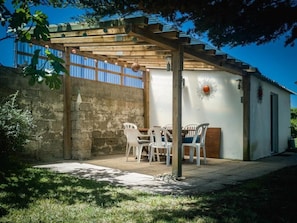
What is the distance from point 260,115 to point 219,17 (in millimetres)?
5961

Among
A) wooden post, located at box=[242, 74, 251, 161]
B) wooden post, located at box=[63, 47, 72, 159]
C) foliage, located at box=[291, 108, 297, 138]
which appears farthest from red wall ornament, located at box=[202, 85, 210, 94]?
foliage, located at box=[291, 108, 297, 138]

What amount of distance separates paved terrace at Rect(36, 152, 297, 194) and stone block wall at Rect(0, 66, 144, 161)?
619 millimetres

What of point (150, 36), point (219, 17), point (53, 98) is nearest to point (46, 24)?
point (219, 17)

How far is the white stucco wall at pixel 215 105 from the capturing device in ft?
27.3

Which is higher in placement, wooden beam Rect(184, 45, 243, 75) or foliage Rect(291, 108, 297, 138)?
wooden beam Rect(184, 45, 243, 75)

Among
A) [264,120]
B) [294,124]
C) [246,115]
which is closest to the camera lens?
→ [246,115]

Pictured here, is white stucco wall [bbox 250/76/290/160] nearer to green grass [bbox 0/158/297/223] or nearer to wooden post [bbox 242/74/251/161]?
wooden post [bbox 242/74/251/161]

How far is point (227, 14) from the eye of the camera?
11.4 ft

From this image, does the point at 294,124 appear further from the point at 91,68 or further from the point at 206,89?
the point at 91,68

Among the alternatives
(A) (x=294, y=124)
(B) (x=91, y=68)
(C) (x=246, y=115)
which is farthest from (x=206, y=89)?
(A) (x=294, y=124)

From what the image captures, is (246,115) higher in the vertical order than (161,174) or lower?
higher

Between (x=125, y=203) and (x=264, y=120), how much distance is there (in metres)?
6.79

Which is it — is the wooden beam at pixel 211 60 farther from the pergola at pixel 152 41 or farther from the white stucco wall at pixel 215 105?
the white stucco wall at pixel 215 105

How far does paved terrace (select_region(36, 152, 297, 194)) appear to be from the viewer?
4617 millimetres
